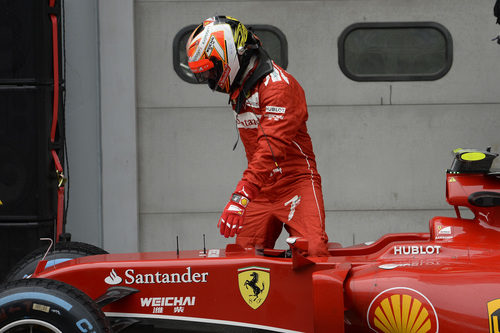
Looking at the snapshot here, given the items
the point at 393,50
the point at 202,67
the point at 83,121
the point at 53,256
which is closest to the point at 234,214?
the point at 202,67

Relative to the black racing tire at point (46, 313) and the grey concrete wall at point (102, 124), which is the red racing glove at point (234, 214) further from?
the grey concrete wall at point (102, 124)

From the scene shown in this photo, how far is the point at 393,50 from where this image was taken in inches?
214

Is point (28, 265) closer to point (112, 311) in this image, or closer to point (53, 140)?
point (112, 311)

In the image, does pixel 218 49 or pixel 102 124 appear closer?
pixel 218 49

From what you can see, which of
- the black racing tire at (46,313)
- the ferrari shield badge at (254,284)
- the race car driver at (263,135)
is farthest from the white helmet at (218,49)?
the black racing tire at (46,313)

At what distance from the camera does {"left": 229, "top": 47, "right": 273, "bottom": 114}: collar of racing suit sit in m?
3.49

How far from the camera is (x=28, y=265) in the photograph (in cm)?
350

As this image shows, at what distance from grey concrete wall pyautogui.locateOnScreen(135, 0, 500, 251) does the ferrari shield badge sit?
8.21 ft

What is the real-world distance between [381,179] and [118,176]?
2.10 m

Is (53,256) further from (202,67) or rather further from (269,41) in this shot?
(269,41)

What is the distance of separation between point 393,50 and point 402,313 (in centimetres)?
304

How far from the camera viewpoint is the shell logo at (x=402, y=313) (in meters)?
2.82

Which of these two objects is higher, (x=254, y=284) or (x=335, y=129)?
(x=335, y=129)

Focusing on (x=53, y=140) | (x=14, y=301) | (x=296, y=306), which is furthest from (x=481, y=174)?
(x=53, y=140)
